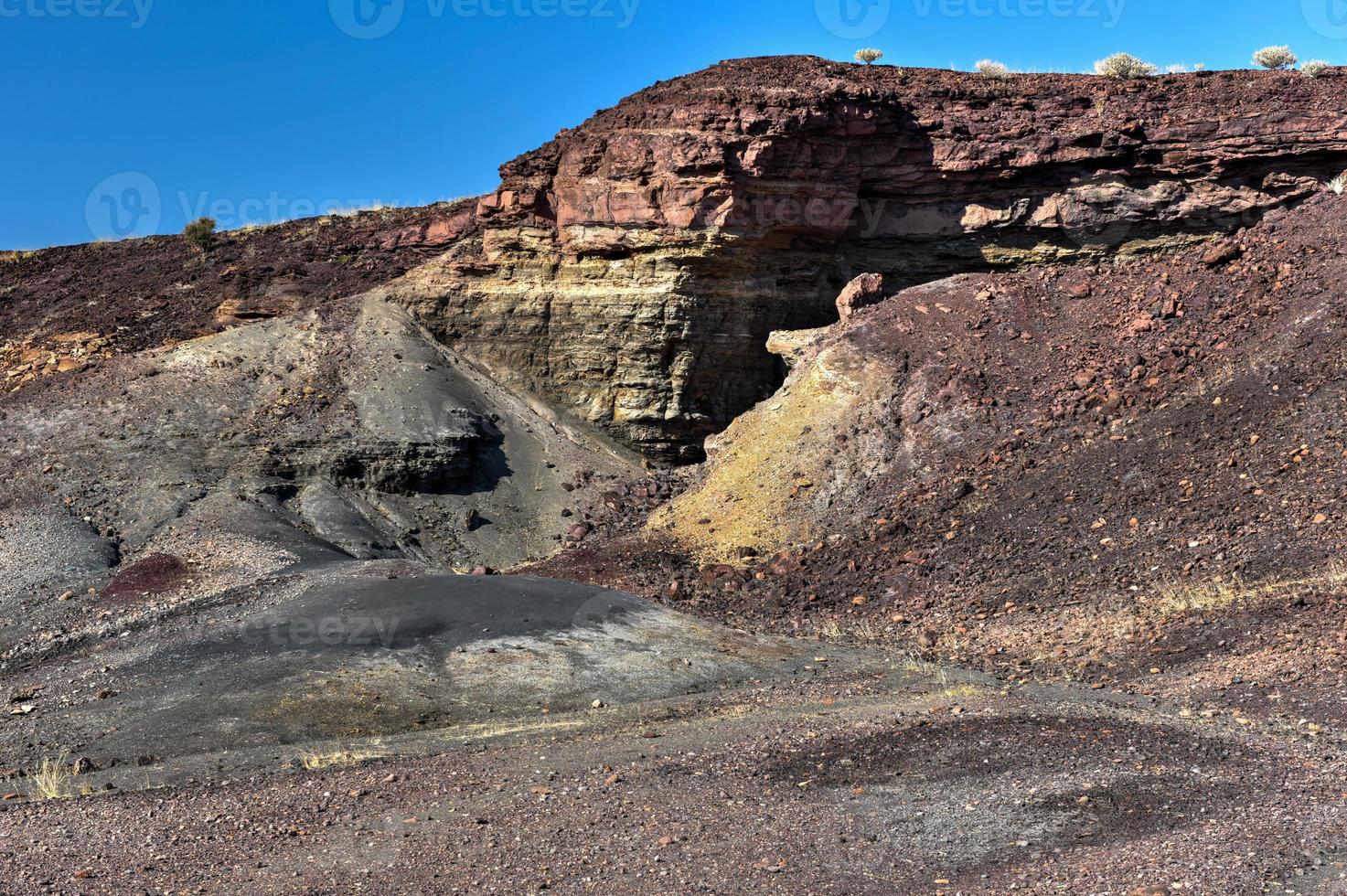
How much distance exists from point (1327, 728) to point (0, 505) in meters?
21.8

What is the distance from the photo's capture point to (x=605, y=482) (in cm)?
2694

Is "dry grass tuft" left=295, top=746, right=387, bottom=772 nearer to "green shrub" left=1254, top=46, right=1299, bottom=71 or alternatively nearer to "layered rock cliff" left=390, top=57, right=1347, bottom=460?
"layered rock cliff" left=390, top=57, right=1347, bottom=460

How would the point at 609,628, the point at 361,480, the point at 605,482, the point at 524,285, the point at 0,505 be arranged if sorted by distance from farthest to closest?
the point at 524,285, the point at 605,482, the point at 361,480, the point at 0,505, the point at 609,628

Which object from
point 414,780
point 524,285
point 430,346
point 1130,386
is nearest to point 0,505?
point 430,346

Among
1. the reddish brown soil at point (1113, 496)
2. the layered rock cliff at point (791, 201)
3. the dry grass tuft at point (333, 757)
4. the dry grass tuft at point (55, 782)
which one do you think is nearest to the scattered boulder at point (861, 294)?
the reddish brown soil at point (1113, 496)

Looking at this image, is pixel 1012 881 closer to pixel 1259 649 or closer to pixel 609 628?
pixel 1259 649

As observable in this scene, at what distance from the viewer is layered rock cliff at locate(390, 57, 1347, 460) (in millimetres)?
25688

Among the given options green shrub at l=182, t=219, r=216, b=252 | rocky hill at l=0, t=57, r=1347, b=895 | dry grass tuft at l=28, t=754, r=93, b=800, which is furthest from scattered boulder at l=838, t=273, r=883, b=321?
green shrub at l=182, t=219, r=216, b=252

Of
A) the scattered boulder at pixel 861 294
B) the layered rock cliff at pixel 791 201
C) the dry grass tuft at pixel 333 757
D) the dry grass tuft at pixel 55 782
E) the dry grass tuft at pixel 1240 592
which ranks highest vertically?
the layered rock cliff at pixel 791 201

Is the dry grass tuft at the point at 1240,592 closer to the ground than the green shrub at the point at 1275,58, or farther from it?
closer to the ground

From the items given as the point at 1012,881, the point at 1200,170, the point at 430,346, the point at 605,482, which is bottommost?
the point at 1012,881

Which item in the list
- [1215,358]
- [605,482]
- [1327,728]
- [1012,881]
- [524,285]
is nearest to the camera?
[1012,881]

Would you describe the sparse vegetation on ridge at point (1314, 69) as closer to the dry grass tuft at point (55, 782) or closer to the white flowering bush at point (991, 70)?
the white flowering bush at point (991, 70)

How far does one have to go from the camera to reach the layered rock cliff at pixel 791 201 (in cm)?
2569
